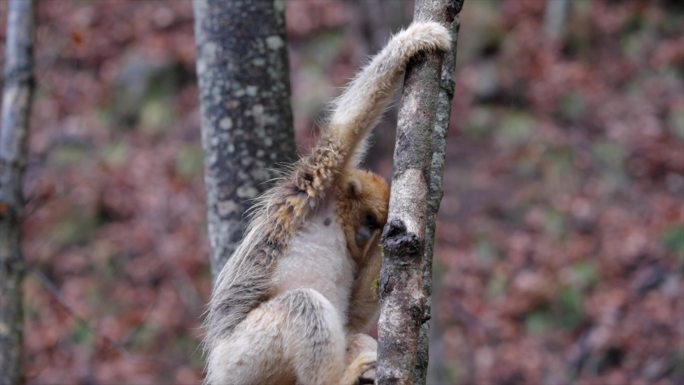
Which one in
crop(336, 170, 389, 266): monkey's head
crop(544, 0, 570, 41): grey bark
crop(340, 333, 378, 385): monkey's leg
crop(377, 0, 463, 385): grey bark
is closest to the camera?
crop(377, 0, 463, 385): grey bark

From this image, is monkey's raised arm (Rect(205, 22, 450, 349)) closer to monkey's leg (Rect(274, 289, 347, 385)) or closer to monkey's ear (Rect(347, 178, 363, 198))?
monkey's ear (Rect(347, 178, 363, 198))

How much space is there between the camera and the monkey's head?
14.8 ft

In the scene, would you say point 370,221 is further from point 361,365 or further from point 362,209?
point 361,365

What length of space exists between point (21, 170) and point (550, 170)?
7.73 metres

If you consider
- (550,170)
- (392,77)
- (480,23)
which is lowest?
(550,170)

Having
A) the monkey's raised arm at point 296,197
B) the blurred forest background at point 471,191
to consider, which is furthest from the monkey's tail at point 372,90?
the blurred forest background at point 471,191

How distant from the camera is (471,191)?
38.5 feet

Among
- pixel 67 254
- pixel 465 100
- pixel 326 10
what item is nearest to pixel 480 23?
pixel 465 100

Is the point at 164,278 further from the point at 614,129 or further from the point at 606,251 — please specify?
the point at 614,129

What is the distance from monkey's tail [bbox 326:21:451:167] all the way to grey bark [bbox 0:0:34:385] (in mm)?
2194

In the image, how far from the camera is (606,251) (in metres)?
10.6

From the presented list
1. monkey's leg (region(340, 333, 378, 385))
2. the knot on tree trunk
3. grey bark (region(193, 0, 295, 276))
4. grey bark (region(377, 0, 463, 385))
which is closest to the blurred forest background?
grey bark (region(193, 0, 295, 276))

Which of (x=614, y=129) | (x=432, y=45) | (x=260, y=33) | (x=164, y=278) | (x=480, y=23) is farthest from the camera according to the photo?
(x=480, y=23)

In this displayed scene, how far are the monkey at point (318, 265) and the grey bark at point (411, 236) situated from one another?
0.52 meters
